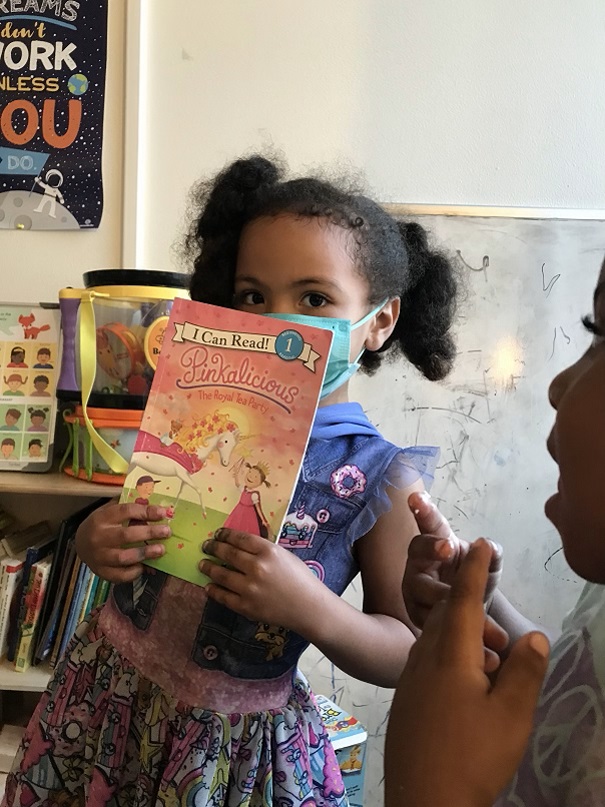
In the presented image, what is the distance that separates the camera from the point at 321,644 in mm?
646

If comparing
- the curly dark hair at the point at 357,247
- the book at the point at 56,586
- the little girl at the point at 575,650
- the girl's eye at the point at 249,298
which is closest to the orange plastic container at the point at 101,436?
the book at the point at 56,586

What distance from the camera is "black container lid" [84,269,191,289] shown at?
121 centimetres

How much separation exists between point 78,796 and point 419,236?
859mm

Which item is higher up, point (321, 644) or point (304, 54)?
point (304, 54)

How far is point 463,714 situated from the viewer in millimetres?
327

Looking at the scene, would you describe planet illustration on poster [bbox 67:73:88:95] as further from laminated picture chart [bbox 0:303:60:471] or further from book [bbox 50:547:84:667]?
book [bbox 50:547:84:667]

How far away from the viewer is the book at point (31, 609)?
4.42ft

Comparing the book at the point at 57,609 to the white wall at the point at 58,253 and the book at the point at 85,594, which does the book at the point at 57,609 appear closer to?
the book at the point at 85,594

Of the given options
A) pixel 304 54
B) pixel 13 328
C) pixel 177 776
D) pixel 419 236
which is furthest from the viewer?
pixel 304 54

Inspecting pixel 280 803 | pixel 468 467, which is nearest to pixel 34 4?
pixel 468 467

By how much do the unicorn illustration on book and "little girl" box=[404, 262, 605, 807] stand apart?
0.32 meters

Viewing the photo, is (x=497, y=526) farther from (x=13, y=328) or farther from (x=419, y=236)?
(x=13, y=328)

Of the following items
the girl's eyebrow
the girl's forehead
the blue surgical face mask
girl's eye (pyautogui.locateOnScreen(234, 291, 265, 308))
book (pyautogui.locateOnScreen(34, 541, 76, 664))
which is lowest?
book (pyautogui.locateOnScreen(34, 541, 76, 664))

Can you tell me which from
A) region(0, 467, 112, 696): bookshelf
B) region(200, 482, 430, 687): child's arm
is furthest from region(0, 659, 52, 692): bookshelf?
region(200, 482, 430, 687): child's arm
